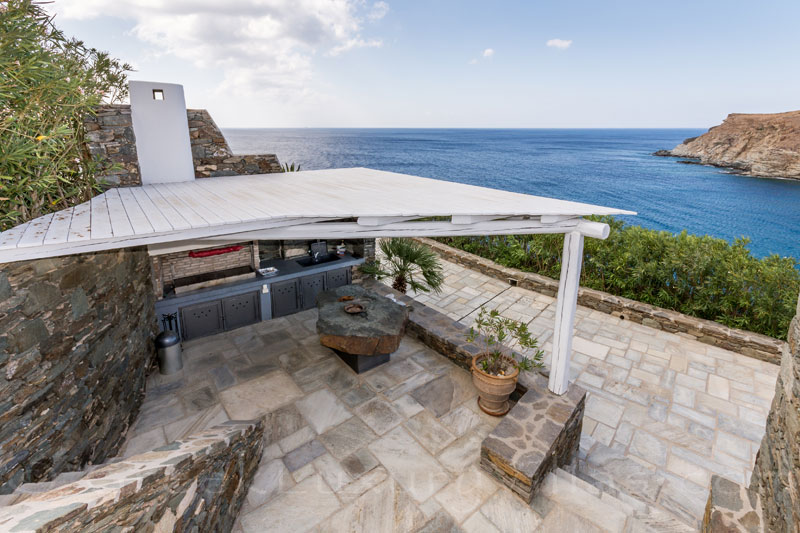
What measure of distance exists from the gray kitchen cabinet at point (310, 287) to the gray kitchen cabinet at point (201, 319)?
5.31ft

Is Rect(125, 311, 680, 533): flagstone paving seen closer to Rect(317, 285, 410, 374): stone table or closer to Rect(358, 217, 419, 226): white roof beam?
Rect(317, 285, 410, 374): stone table

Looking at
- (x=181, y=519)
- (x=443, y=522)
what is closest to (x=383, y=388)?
(x=443, y=522)

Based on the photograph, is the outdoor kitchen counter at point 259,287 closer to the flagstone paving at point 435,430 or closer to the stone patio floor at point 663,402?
the flagstone paving at point 435,430

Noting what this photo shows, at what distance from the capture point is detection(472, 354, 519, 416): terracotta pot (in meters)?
4.76

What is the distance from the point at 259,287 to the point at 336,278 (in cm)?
175

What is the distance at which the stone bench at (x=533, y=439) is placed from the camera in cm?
378

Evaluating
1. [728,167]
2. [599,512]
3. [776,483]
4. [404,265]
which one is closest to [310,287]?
[404,265]

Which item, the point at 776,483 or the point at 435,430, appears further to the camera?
the point at 435,430

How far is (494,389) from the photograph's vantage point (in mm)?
4801

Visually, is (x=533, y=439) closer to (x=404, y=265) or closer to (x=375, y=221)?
(x=375, y=221)

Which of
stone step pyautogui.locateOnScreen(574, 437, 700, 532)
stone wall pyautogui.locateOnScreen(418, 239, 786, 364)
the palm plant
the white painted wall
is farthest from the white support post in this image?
the white painted wall

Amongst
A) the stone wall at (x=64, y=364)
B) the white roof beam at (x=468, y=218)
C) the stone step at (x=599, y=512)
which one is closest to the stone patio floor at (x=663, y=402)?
the stone step at (x=599, y=512)

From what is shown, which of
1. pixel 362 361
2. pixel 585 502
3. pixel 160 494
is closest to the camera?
pixel 160 494

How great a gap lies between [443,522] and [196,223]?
12.0 feet
